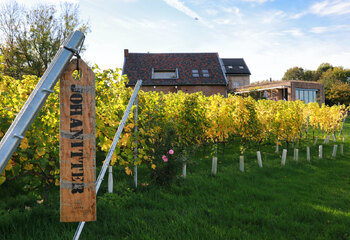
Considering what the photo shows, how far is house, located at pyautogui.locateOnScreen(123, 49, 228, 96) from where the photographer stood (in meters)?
26.0

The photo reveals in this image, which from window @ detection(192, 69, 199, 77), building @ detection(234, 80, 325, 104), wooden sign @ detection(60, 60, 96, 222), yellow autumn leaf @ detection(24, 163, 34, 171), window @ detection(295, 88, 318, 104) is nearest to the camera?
wooden sign @ detection(60, 60, 96, 222)

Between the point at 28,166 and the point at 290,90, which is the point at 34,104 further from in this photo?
the point at 290,90

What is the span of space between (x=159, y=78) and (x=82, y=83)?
25.4 meters

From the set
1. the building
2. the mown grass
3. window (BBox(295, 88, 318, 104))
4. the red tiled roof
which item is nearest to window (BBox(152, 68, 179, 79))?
the red tiled roof

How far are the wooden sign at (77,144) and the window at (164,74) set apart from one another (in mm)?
25497

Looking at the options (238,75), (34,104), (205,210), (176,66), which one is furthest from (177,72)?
(34,104)

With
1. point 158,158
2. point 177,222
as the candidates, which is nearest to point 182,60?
point 158,158

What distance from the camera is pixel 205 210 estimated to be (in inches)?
154

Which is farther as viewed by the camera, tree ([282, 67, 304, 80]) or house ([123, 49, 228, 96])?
tree ([282, 67, 304, 80])

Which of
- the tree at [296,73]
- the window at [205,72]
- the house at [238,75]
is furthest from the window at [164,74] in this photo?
the tree at [296,73]

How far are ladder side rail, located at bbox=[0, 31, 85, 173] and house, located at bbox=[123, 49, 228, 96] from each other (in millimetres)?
23924

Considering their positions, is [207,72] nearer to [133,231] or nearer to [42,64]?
[42,64]

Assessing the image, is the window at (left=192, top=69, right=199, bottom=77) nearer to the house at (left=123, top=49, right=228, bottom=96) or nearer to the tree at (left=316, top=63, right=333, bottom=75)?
the house at (left=123, top=49, right=228, bottom=96)

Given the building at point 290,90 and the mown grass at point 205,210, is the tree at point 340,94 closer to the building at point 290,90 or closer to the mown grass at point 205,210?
the building at point 290,90
